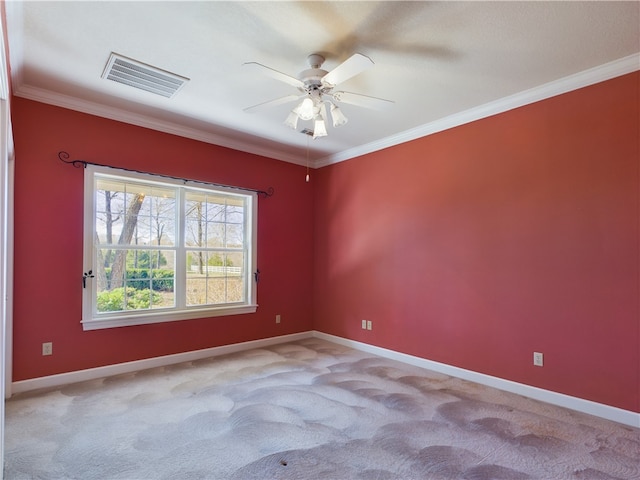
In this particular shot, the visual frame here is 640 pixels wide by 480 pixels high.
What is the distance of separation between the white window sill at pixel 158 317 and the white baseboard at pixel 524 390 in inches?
68.0

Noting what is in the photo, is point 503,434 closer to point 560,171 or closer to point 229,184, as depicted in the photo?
point 560,171

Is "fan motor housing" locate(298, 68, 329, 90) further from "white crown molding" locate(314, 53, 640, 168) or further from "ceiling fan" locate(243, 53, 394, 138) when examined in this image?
"white crown molding" locate(314, 53, 640, 168)

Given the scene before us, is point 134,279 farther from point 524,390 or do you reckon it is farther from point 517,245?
point 524,390

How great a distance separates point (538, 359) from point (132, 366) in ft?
12.9

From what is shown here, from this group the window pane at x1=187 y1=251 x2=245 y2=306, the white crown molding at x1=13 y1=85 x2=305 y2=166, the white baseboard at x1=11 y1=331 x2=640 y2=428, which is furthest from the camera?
the window pane at x1=187 y1=251 x2=245 y2=306

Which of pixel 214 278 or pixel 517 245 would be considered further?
pixel 214 278

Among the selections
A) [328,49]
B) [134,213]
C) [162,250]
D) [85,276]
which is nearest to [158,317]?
[162,250]

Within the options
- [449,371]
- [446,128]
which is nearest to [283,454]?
[449,371]

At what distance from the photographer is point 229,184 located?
14.8ft

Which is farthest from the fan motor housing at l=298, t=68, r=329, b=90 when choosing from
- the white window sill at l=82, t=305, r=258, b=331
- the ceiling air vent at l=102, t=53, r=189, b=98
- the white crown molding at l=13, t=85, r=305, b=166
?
the white window sill at l=82, t=305, r=258, b=331

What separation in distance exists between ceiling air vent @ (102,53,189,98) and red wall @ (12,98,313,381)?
83 cm

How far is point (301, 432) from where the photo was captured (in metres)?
2.49

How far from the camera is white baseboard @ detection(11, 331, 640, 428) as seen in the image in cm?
274

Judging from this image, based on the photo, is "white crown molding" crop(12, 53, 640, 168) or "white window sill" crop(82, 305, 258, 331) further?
"white window sill" crop(82, 305, 258, 331)
